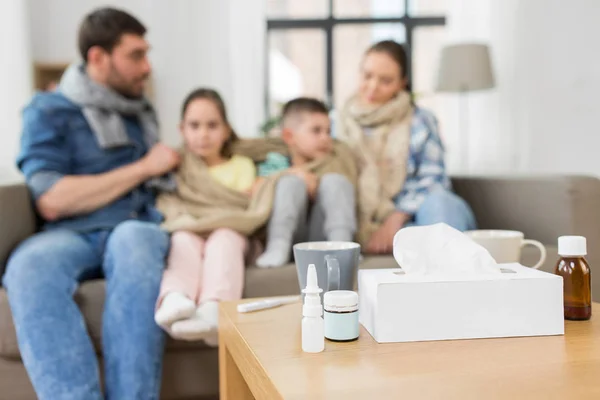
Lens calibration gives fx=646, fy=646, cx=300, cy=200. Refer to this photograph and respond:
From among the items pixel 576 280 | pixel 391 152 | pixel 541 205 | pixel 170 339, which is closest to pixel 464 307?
pixel 576 280

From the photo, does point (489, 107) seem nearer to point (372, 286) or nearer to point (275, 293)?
point (275, 293)

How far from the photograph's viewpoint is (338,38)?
4125mm

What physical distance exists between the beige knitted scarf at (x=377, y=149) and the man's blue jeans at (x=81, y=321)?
645 mm

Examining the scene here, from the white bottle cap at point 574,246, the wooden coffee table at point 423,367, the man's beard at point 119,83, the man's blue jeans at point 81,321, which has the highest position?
the man's beard at point 119,83

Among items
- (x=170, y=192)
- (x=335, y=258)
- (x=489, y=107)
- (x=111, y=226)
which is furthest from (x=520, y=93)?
(x=335, y=258)

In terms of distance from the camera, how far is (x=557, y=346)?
2.39 feet

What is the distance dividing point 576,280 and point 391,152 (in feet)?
3.64

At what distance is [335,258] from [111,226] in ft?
3.10

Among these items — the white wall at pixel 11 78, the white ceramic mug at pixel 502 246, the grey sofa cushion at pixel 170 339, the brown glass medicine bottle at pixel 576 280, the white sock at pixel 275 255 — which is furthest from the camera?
the white wall at pixel 11 78

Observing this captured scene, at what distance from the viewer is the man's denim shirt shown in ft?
5.35

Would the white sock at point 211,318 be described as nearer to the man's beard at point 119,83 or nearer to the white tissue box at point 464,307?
the white tissue box at point 464,307

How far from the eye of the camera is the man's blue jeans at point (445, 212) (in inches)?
64.0

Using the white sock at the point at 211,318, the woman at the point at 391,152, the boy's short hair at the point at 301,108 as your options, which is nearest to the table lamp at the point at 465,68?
the woman at the point at 391,152

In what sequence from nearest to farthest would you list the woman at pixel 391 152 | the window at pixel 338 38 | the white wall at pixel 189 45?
the woman at pixel 391 152 < the white wall at pixel 189 45 < the window at pixel 338 38
